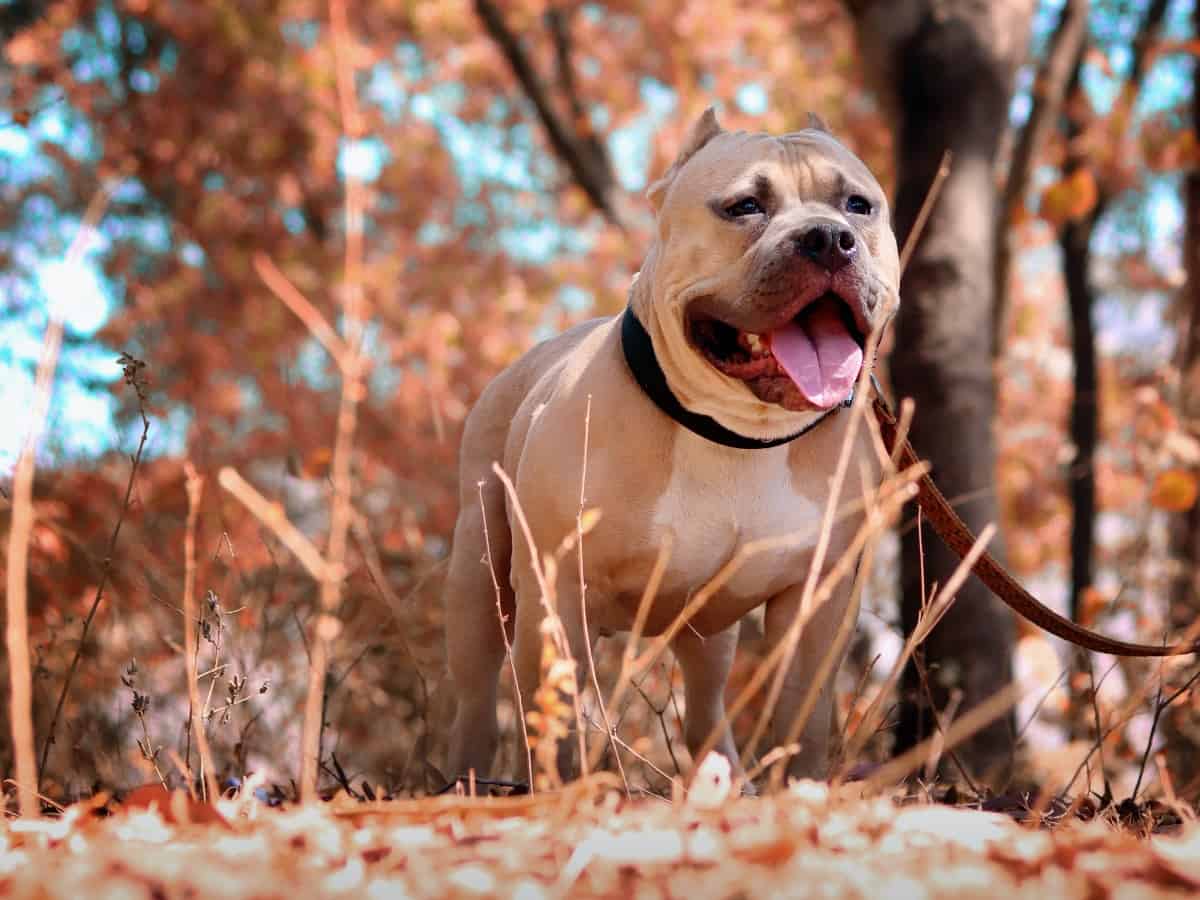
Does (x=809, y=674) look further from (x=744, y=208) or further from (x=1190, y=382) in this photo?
(x=1190, y=382)

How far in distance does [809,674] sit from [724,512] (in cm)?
42

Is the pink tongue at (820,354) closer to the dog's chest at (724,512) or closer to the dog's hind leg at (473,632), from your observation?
the dog's chest at (724,512)

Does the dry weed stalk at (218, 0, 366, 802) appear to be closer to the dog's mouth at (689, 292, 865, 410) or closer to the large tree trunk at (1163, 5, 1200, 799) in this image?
the dog's mouth at (689, 292, 865, 410)

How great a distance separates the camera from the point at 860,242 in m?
2.65

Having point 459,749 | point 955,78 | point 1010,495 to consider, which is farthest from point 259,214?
point 459,749

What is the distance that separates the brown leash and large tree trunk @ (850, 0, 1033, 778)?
1462 mm

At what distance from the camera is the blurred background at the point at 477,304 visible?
4.39m

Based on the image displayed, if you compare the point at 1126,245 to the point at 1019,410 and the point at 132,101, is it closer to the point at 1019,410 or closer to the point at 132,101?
the point at 1019,410

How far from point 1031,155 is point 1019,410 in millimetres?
7053

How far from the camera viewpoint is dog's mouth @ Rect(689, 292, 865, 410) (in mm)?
2592

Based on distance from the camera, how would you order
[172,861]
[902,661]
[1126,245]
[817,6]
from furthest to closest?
[1126,245]
[817,6]
[902,661]
[172,861]

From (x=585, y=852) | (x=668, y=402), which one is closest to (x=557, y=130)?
(x=668, y=402)

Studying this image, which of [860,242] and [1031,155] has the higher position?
[1031,155]

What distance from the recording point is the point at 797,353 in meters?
2.63
